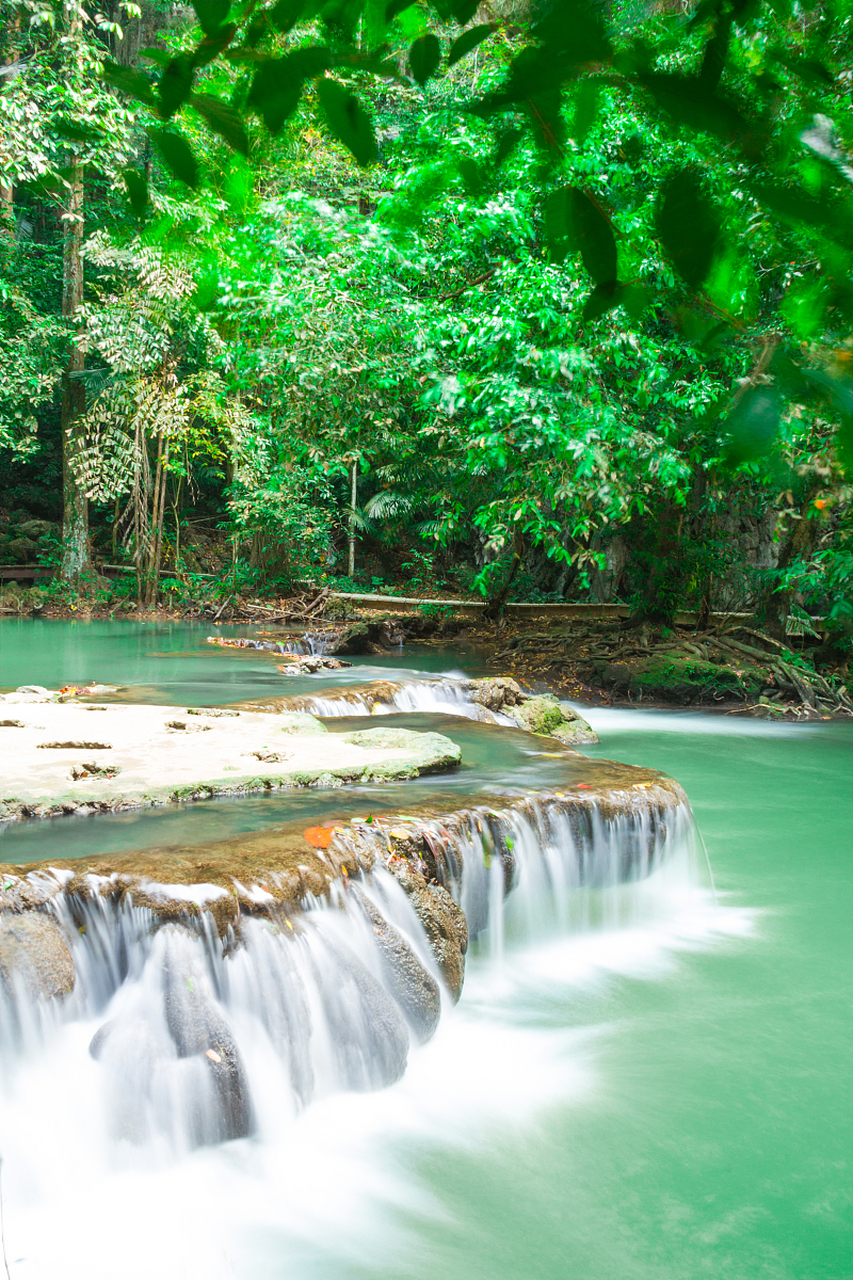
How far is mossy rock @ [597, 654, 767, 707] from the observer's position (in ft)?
36.3

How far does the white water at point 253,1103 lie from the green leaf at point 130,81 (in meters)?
2.70

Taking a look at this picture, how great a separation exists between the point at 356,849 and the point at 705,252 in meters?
3.33

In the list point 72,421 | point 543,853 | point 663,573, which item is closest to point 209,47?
point 543,853

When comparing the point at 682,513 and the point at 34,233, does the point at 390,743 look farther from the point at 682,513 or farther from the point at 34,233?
the point at 34,233

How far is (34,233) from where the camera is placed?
22469 mm

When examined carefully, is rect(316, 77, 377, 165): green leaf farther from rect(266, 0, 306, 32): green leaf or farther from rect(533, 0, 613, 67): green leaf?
rect(533, 0, 613, 67): green leaf

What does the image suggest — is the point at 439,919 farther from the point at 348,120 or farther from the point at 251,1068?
the point at 348,120

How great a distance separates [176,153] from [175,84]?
114 millimetres

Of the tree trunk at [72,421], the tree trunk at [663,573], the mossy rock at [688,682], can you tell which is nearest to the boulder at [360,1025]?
the mossy rock at [688,682]

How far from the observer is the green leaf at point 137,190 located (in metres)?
1.41

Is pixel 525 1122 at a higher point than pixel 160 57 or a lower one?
lower

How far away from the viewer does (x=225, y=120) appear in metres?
1.19

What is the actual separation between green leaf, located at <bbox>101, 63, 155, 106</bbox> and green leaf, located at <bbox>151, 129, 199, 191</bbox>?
4 cm

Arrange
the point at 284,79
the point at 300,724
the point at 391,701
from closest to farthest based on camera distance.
A: the point at 284,79, the point at 300,724, the point at 391,701
